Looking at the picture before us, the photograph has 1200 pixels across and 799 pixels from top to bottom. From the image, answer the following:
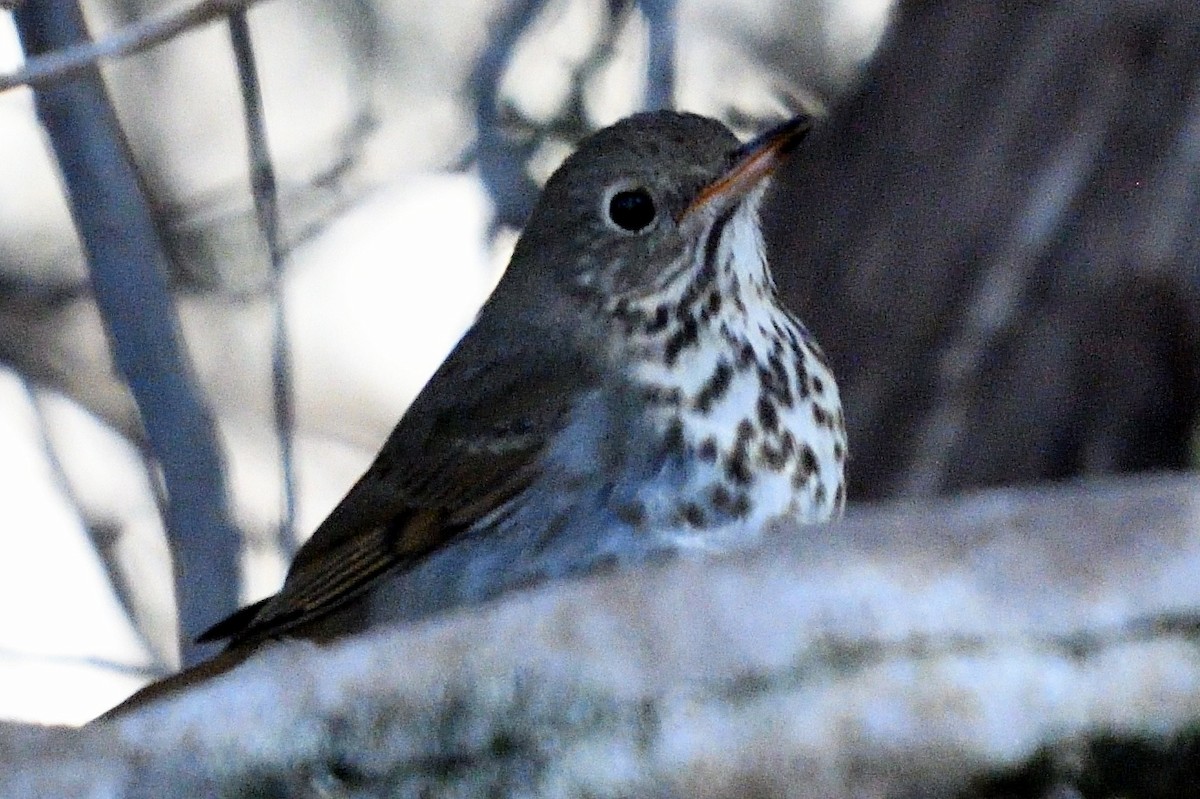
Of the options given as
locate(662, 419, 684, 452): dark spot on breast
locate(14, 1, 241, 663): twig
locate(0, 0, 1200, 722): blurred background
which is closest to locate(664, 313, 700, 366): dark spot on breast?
locate(662, 419, 684, 452): dark spot on breast

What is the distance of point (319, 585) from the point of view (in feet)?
6.79

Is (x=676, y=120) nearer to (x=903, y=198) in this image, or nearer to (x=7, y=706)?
(x=903, y=198)

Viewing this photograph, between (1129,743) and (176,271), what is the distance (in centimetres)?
222

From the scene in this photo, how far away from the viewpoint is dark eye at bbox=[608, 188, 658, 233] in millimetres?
2256

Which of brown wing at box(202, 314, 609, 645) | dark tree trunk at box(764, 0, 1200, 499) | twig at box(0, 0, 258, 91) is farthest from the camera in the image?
dark tree trunk at box(764, 0, 1200, 499)

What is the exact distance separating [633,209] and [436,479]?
1.28ft

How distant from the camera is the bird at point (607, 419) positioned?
1.99m

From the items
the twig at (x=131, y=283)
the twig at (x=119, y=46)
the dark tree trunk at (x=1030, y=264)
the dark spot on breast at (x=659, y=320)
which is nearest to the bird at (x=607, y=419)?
the dark spot on breast at (x=659, y=320)

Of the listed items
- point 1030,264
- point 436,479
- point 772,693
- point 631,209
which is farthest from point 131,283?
point 772,693

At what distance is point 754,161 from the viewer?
7.06ft

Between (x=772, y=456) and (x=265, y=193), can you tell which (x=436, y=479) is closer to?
(x=772, y=456)

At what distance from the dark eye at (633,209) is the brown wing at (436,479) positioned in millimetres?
172

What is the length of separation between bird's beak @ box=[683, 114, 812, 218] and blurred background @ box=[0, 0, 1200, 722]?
481 millimetres

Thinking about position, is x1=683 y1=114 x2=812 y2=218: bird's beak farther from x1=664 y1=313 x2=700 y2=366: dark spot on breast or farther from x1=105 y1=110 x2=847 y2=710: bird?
x1=664 y1=313 x2=700 y2=366: dark spot on breast
